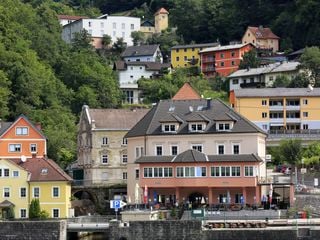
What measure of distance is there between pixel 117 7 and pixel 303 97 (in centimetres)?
9220

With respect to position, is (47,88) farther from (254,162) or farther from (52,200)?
(254,162)

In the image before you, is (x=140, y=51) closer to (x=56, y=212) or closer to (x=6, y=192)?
(x=6, y=192)

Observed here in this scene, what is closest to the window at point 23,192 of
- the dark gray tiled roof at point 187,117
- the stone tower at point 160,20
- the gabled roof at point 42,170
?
the gabled roof at point 42,170

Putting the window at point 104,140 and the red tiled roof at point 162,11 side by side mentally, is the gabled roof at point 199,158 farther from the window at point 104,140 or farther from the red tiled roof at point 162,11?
the red tiled roof at point 162,11

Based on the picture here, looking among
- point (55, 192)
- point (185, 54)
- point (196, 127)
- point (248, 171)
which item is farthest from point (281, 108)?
point (185, 54)

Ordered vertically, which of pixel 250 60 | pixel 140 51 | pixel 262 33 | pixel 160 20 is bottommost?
pixel 250 60

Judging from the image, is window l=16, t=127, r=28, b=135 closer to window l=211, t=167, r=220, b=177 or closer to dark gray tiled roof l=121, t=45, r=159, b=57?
window l=211, t=167, r=220, b=177

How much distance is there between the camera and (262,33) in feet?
474

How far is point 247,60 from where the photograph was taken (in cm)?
13162

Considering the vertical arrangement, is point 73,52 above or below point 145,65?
above

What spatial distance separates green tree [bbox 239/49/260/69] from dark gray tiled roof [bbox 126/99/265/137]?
53241 millimetres

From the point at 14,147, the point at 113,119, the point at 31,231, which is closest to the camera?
the point at 31,231

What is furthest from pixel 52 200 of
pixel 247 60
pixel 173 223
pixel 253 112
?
pixel 247 60

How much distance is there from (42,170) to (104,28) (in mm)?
83390
